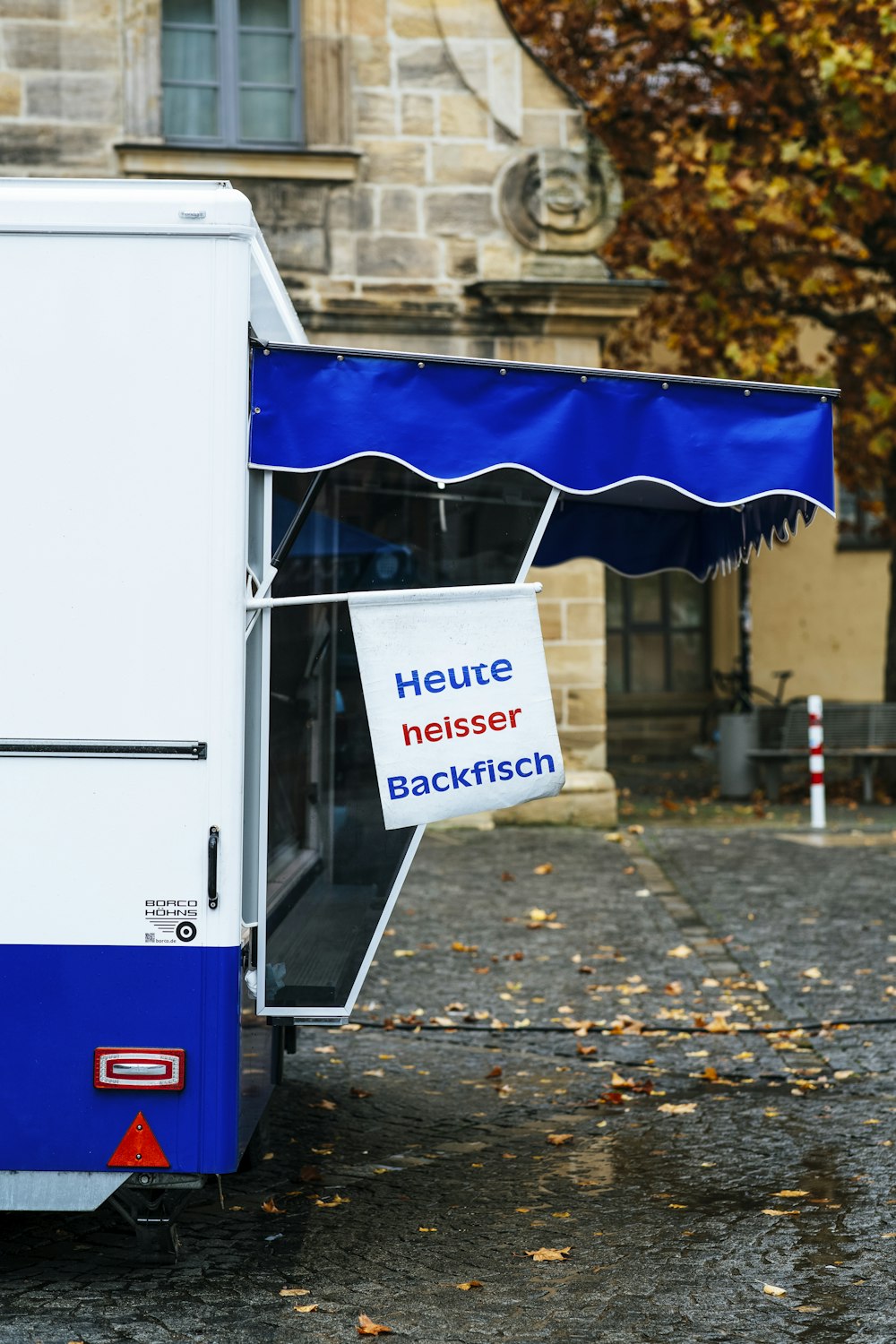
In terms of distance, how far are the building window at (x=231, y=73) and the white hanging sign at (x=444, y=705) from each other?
10352mm

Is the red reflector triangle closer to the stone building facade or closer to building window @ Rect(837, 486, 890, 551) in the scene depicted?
the stone building facade

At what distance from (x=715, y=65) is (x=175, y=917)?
1428cm

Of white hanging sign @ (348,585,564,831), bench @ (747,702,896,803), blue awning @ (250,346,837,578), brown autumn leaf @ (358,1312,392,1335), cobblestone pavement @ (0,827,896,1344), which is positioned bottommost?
cobblestone pavement @ (0,827,896,1344)

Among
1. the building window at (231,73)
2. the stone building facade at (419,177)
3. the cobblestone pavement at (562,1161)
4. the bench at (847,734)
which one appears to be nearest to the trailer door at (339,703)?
the cobblestone pavement at (562,1161)

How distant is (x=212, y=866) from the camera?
414 cm

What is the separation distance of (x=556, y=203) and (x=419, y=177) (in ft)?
3.74

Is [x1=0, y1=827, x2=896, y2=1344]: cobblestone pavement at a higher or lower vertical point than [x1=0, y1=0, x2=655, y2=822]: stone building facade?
lower

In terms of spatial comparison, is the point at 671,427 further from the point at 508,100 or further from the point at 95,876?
the point at 508,100

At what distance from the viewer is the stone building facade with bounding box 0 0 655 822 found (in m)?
13.7

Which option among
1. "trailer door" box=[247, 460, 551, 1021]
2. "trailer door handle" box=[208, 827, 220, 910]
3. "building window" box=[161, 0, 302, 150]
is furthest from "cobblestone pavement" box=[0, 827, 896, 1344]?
"building window" box=[161, 0, 302, 150]

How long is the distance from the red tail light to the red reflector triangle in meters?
0.08

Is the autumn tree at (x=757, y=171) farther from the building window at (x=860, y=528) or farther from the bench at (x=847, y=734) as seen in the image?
the building window at (x=860, y=528)

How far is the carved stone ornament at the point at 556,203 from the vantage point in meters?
14.0

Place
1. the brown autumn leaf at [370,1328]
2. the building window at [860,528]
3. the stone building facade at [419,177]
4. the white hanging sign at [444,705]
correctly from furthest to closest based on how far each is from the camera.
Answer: the building window at [860,528] → the stone building facade at [419,177] → the white hanging sign at [444,705] → the brown autumn leaf at [370,1328]
